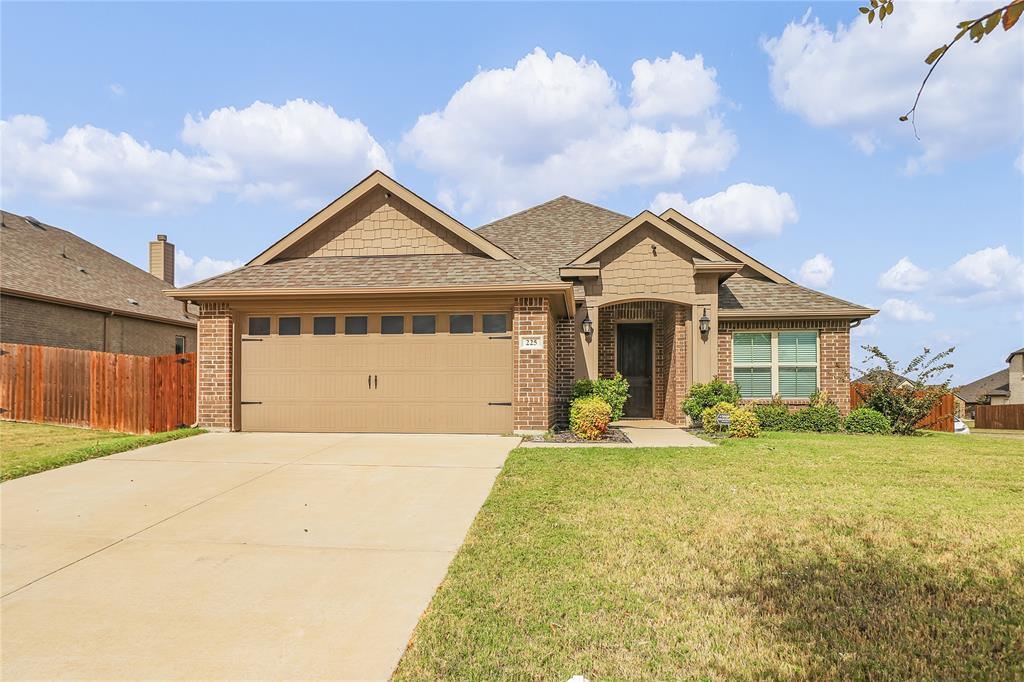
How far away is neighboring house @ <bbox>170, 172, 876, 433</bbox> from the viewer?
11.9 metres

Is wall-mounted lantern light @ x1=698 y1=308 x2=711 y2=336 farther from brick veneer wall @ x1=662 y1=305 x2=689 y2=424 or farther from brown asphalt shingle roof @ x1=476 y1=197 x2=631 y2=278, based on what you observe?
brown asphalt shingle roof @ x1=476 y1=197 x2=631 y2=278

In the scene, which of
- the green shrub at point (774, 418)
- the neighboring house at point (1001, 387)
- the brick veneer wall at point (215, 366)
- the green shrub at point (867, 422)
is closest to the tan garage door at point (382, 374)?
the brick veneer wall at point (215, 366)

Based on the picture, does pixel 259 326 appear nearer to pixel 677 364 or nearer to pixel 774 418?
pixel 677 364

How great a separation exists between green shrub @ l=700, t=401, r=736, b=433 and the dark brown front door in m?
3.82

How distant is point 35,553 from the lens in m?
4.90

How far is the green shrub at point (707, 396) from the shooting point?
13516 millimetres

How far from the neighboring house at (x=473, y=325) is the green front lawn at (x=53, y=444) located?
1803 mm

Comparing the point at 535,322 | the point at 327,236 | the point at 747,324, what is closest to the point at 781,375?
the point at 747,324

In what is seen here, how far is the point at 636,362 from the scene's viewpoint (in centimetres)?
1672

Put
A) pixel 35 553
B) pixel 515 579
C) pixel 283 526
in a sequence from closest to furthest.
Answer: pixel 515 579
pixel 35 553
pixel 283 526

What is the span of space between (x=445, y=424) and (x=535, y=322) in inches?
112

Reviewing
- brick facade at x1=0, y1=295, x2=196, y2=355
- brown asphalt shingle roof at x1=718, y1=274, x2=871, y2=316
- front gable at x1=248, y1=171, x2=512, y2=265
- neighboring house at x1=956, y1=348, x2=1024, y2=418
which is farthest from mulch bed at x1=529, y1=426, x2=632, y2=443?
neighboring house at x1=956, y1=348, x2=1024, y2=418

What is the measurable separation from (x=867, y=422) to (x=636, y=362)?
233 inches

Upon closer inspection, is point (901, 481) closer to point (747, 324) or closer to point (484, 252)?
point (747, 324)
